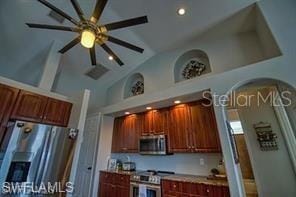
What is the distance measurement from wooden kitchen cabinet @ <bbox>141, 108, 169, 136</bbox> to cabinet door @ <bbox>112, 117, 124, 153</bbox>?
2.75 feet

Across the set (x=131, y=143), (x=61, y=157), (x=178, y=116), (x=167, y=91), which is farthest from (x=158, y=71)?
(x=61, y=157)

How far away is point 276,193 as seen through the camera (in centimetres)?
299

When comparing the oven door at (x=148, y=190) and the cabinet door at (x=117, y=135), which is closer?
the oven door at (x=148, y=190)

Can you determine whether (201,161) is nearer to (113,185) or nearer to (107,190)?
(113,185)

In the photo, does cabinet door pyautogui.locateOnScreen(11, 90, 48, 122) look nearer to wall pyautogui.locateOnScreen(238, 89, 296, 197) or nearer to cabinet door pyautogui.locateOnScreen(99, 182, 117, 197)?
cabinet door pyautogui.locateOnScreen(99, 182, 117, 197)

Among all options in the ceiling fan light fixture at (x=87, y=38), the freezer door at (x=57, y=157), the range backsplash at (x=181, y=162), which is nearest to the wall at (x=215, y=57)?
the range backsplash at (x=181, y=162)

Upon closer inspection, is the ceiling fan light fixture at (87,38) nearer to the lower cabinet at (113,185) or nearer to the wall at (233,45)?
the wall at (233,45)

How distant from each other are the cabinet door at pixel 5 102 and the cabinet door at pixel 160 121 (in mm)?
2880

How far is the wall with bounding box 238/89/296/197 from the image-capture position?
2.95 m

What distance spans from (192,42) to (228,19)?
878 millimetres

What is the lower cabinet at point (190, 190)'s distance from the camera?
2.50m

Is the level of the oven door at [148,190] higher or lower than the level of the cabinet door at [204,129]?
lower

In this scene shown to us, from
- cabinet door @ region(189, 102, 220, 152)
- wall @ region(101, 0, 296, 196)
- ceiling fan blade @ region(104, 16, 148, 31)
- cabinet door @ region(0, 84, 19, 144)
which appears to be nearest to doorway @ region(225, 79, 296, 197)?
wall @ region(101, 0, 296, 196)

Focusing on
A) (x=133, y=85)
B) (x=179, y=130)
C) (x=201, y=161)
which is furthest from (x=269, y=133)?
(x=133, y=85)
